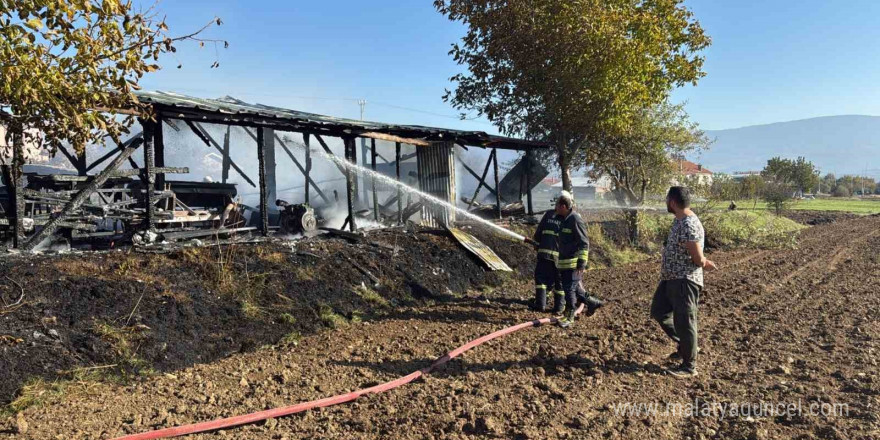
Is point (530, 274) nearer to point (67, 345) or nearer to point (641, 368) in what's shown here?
point (641, 368)

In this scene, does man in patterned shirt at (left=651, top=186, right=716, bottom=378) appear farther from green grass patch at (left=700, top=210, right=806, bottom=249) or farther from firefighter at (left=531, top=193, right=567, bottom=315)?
green grass patch at (left=700, top=210, right=806, bottom=249)

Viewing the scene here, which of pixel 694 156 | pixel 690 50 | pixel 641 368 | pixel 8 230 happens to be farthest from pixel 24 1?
pixel 694 156

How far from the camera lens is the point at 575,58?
13.0m

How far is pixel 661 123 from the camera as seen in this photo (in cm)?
1775

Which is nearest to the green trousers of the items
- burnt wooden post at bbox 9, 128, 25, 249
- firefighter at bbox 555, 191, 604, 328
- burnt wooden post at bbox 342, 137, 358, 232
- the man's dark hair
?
the man's dark hair

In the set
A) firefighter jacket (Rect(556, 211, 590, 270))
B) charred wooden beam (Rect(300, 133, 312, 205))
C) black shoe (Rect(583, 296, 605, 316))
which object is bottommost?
black shoe (Rect(583, 296, 605, 316))

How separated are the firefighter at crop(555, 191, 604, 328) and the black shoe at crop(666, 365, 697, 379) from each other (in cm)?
204

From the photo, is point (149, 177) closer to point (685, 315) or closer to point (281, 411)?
point (281, 411)

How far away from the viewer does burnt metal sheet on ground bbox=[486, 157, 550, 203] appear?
17.9m

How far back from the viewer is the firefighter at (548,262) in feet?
24.9

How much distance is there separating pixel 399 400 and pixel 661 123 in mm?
15827

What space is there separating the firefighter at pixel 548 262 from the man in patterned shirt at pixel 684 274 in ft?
7.60

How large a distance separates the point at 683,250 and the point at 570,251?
2.22m

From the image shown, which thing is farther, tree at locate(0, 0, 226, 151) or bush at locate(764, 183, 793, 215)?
bush at locate(764, 183, 793, 215)
